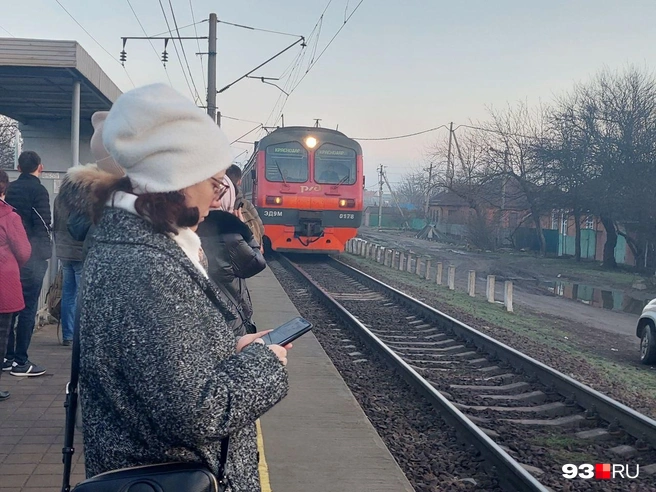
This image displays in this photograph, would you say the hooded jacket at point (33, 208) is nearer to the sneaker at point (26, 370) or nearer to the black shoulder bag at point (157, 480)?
the sneaker at point (26, 370)

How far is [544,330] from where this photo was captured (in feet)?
43.0

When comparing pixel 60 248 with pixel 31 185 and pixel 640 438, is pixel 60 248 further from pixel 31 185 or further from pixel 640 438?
pixel 640 438

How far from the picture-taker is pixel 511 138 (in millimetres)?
40312

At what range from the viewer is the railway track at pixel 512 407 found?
5.32m

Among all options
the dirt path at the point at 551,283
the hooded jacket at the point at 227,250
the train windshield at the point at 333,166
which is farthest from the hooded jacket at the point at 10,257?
the train windshield at the point at 333,166

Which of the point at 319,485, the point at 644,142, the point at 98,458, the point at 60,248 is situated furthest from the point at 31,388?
the point at 644,142

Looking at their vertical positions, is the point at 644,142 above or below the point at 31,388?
above

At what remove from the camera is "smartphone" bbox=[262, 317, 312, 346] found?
2.09 m

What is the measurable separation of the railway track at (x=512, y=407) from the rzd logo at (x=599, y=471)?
7cm

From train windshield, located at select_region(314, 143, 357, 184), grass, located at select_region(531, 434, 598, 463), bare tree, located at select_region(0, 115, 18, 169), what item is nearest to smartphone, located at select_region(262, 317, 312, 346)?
grass, located at select_region(531, 434, 598, 463)

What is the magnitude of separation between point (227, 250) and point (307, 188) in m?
16.3

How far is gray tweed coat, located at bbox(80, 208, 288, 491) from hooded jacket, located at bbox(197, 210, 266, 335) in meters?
2.35

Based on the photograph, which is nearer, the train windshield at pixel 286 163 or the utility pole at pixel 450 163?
the train windshield at pixel 286 163

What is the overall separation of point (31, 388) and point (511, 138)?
3714 cm
